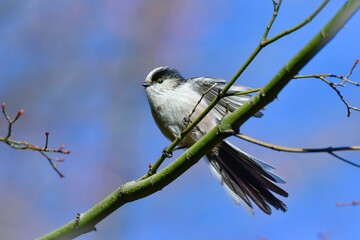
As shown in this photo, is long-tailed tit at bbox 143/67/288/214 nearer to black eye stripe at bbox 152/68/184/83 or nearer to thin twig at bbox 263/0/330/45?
black eye stripe at bbox 152/68/184/83

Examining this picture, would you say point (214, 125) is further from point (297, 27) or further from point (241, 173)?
point (297, 27)

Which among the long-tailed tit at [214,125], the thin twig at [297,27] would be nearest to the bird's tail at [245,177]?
the long-tailed tit at [214,125]

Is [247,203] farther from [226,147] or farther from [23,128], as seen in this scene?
[23,128]

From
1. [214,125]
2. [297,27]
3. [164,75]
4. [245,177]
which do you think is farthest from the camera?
[164,75]

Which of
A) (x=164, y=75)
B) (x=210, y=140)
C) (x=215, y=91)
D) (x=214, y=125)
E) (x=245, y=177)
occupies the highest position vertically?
(x=164, y=75)

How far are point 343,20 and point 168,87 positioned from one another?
7.22ft

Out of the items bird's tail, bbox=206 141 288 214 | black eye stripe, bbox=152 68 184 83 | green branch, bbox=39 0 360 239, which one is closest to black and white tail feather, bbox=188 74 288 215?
bird's tail, bbox=206 141 288 214

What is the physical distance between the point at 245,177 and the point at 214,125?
1.14 feet

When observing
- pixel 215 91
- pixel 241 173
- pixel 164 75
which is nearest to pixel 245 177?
pixel 241 173

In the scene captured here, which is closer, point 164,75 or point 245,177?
point 245,177

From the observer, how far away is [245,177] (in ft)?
9.62

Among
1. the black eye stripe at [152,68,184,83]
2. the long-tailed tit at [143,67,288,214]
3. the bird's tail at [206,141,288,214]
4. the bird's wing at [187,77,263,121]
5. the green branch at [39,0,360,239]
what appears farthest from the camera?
the black eye stripe at [152,68,184,83]

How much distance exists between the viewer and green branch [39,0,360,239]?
4.02 feet

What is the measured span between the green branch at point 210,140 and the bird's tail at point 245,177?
93 centimetres
